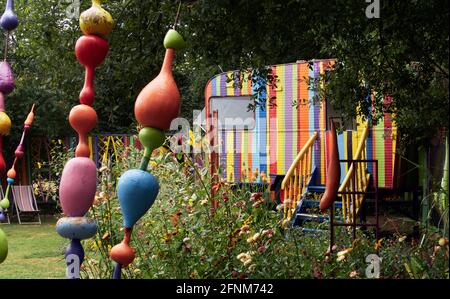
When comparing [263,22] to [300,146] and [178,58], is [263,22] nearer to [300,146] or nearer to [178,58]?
[178,58]

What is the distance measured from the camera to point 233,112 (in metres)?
10.5

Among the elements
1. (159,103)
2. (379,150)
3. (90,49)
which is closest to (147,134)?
(159,103)

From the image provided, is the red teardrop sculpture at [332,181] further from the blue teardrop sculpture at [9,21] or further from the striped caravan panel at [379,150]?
the striped caravan panel at [379,150]

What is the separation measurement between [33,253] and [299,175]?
4002 mm

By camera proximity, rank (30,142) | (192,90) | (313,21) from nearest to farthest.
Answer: (313,21) < (30,142) < (192,90)

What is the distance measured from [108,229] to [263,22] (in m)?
2.06

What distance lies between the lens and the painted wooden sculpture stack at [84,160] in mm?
2031

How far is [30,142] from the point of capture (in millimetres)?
14750

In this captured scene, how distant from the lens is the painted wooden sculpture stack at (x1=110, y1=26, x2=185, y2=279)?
195 cm

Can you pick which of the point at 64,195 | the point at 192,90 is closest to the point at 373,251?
the point at 64,195

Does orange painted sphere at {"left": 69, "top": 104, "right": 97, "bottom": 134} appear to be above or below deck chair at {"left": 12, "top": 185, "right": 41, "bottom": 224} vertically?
above

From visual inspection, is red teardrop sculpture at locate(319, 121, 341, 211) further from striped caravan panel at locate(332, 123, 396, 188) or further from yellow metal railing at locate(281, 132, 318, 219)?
striped caravan panel at locate(332, 123, 396, 188)

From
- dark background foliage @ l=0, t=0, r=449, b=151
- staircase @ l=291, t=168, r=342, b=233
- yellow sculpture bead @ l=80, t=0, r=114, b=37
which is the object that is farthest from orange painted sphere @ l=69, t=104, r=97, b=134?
staircase @ l=291, t=168, r=342, b=233
